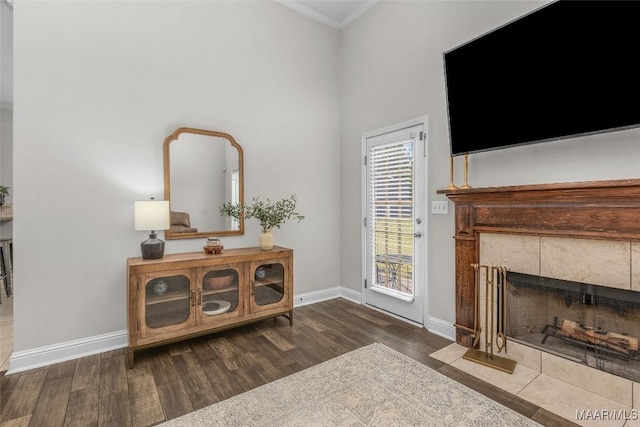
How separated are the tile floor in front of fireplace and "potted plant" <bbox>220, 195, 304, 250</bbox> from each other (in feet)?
6.15

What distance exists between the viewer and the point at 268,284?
3000 millimetres

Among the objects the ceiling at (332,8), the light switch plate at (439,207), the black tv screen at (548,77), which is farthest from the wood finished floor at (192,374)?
the ceiling at (332,8)

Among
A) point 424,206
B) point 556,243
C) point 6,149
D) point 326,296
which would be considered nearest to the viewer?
point 556,243

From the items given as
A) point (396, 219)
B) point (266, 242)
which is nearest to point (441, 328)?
point (396, 219)

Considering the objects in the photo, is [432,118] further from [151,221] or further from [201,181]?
[151,221]

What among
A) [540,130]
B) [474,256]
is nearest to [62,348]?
[474,256]

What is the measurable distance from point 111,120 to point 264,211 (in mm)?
1523

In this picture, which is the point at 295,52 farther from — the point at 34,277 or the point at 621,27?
the point at 34,277

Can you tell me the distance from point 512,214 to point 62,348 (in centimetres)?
358

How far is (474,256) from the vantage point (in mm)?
2520

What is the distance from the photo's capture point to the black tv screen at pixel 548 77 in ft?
5.56

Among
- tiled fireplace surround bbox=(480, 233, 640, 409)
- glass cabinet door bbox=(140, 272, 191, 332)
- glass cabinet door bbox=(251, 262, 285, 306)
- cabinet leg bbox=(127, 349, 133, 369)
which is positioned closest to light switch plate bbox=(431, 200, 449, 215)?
tiled fireplace surround bbox=(480, 233, 640, 409)

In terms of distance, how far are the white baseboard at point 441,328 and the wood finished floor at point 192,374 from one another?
69 mm

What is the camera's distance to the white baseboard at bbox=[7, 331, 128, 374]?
229cm
